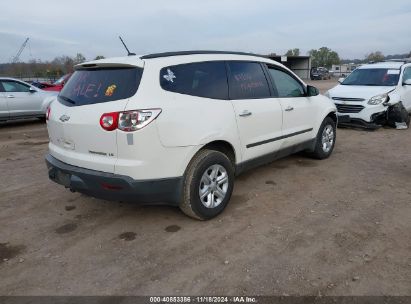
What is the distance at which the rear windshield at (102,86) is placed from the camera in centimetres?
341

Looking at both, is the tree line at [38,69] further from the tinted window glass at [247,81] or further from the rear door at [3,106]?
the tinted window glass at [247,81]

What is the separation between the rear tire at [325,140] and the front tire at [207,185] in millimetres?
2483

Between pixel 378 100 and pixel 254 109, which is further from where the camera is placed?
pixel 378 100

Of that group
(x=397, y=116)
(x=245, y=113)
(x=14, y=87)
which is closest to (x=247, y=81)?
(x=245, y=113)

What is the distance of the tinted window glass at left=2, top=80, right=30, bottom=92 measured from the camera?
1072 centimetres

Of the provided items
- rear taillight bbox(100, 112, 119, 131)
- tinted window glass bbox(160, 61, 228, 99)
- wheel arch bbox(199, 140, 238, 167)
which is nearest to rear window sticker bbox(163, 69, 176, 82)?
tinted window glass bbox(160, 61, 228, 99)

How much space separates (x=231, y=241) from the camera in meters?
3.54

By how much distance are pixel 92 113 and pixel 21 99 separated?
8805 mm

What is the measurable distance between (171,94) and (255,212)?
1.70 meters

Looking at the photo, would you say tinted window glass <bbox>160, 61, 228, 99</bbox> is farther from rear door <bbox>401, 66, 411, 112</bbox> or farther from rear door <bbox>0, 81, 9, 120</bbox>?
rear door <bbox>0, 81, 9, 120</bbox>

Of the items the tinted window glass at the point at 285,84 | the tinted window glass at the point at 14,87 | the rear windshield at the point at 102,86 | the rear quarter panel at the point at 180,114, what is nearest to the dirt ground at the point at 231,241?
the rear quarter panel at the point at 180,114

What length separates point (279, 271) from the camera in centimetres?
303

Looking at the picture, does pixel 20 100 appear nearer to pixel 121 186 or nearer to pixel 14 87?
pixel 14 87

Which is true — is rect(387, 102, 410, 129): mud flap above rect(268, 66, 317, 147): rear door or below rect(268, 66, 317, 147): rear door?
below
